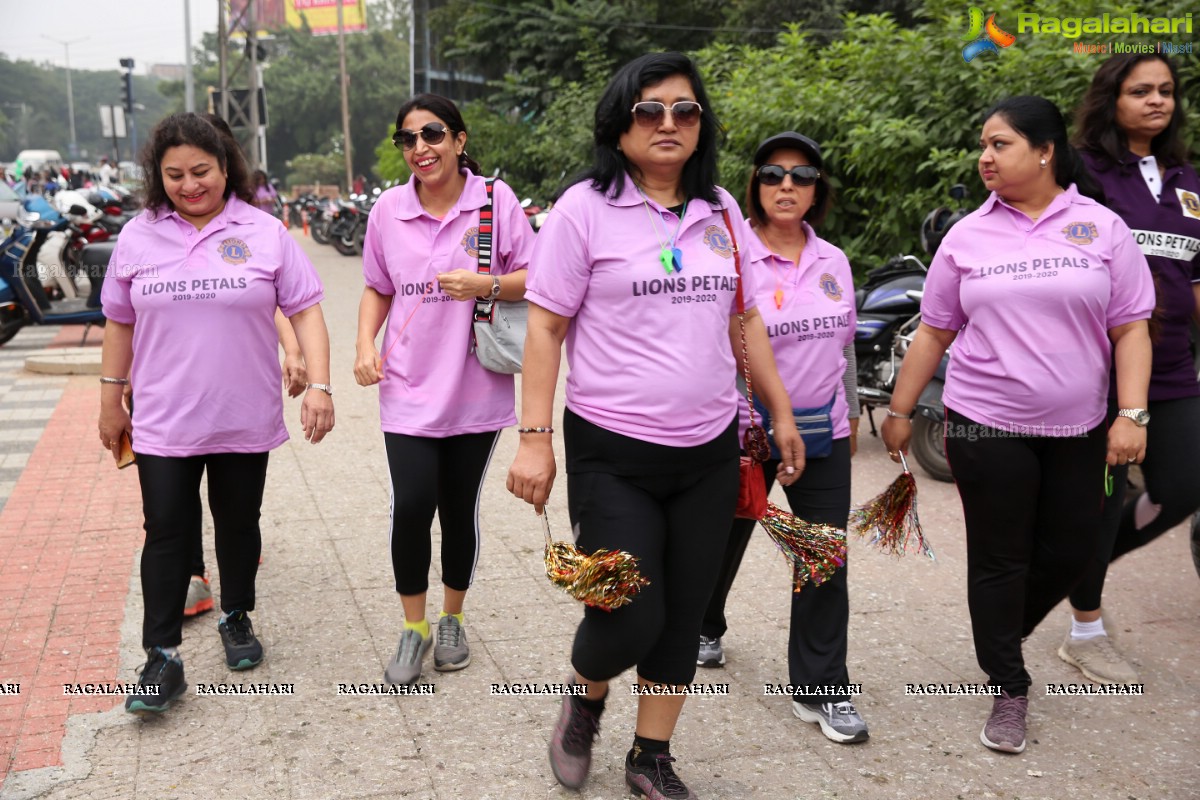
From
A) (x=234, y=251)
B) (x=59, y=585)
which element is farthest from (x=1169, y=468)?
(x=59, y=585)

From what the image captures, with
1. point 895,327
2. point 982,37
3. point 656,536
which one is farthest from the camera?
point 982,37

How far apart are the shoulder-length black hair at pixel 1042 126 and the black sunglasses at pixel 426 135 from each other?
1.71 m

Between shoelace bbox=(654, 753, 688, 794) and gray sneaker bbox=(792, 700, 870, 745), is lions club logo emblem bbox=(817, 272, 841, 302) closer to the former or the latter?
gray sneaker bbox=(792, 700, 870, 745)

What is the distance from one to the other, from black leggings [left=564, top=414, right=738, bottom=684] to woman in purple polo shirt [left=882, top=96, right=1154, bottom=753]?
2.86 feet

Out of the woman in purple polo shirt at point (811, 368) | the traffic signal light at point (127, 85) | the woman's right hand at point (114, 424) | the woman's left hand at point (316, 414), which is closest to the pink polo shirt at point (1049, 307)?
the woman in purple polo shirt at point (811, 368)

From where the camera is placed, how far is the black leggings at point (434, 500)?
4.05 metres

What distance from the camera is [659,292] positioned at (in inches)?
121

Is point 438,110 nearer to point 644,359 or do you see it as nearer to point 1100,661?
point 644,359

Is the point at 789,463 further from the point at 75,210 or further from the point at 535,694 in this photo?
the point at 75,210

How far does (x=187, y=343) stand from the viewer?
3934 mm

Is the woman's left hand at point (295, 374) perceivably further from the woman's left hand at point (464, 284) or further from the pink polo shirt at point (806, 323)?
the pink polo shirt at point (806, 323)

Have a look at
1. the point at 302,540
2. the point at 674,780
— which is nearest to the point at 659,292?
the point at 674,780

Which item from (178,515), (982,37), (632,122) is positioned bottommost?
(178,515)

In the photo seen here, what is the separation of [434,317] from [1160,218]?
2.36 metres
